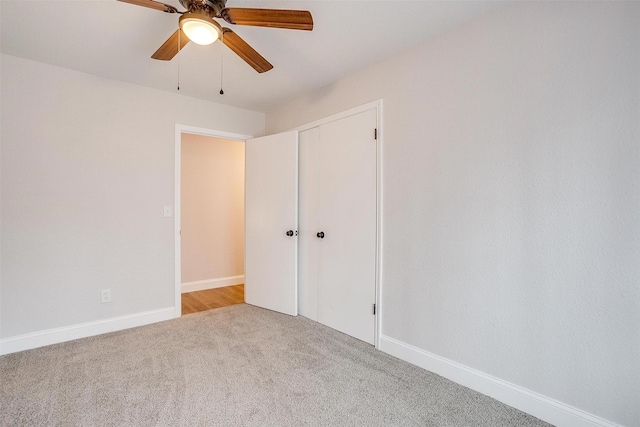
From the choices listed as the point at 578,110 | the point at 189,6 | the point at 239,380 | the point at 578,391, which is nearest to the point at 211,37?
the point at 189,6

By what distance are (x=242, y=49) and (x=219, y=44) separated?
529 millimetres

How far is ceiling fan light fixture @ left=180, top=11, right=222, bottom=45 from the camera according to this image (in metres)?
1.47

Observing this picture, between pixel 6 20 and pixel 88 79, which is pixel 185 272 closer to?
pixel 88 79

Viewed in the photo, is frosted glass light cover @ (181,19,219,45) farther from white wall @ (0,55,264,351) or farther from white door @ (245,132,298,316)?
white wall @ (0,55,264,351)

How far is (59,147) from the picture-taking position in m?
2.57

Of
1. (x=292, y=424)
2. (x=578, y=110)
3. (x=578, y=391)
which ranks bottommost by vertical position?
(x=292, y=424)

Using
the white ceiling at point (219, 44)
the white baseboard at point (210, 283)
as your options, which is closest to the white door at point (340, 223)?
the white ceiling at point (219, 44)

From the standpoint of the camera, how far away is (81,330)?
268cm

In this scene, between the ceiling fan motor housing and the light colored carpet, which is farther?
the light colored carpet

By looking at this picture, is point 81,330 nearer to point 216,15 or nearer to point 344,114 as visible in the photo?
point 216,15

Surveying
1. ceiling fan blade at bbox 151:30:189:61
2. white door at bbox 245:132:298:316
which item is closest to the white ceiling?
ceiling fan blade at bbox 151:30:189:61

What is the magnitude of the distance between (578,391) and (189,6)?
9.12ft

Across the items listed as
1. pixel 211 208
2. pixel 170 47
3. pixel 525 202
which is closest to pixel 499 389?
pixel 525 202

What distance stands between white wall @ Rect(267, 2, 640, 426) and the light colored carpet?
0.31 m
